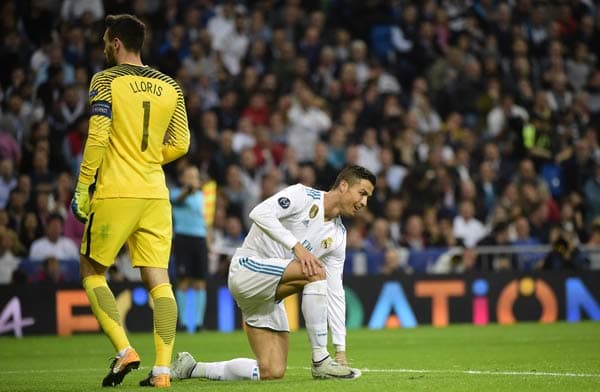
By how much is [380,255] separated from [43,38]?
246 inches

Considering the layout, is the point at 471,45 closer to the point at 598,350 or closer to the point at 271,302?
the point at 598,350

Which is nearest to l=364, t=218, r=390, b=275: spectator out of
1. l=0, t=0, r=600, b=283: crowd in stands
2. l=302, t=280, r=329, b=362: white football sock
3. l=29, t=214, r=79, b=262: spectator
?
l=0, t=0, r=600, b=283: crowd in stands

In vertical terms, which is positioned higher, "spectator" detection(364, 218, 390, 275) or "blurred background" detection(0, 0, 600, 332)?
"blurred background" detection(0, 0, 600, 332)

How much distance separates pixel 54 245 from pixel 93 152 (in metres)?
8.68

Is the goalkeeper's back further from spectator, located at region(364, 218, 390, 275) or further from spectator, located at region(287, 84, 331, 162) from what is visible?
spectator, located at region(287, 84, 331, 162)

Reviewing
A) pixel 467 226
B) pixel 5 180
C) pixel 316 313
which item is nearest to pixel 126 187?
pixel 316 313

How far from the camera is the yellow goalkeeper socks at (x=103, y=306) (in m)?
7.76

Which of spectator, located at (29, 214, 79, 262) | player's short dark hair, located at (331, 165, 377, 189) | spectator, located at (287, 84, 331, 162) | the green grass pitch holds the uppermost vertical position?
spectator, located at (287, 84, 331, 162)

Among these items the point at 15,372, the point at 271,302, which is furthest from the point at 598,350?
the point at 15,372

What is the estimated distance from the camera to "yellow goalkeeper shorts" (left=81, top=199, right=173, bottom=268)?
25.5 ft

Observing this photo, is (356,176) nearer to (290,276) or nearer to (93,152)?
(290,276)

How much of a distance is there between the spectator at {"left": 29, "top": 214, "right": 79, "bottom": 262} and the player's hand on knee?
8.47 meters

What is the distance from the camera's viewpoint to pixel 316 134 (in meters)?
18.9

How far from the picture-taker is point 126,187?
7.81 metres
